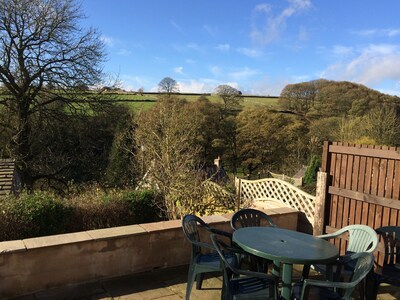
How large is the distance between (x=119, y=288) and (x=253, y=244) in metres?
1.67

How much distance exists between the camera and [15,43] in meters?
15.1

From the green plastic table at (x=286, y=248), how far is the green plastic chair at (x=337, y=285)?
0.52 feet

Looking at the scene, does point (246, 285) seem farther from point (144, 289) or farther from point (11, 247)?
point (11, 247)

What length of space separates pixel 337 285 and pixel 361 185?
7.32ft

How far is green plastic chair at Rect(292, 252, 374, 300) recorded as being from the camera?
103 inches

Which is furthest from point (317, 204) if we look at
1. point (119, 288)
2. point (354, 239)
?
point (119, 288)

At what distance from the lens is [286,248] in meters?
3.12

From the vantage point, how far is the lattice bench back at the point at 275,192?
7795mm

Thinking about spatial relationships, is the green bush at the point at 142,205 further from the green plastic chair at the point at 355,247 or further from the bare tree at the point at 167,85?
the bare tree at the point at 167,85

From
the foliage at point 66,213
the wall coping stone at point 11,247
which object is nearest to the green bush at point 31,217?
the foliage at point 66,213

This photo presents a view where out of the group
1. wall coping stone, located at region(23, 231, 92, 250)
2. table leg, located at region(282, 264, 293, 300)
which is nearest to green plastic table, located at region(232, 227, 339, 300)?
table leg, located at region(282, 264, 293, 300)

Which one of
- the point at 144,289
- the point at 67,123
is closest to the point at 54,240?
the point at 144,289

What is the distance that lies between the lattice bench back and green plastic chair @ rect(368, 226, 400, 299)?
10.00 ft

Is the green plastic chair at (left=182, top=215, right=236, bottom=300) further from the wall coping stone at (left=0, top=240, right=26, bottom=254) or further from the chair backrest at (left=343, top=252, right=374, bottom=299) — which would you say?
the wall coping stone at (left=0, top=240, right=26, bottom=254)
